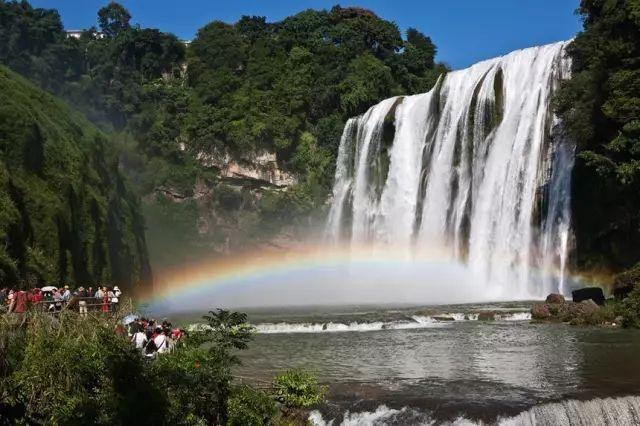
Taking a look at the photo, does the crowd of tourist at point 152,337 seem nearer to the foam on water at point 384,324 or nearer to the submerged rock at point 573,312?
the foam on water at point 384,324

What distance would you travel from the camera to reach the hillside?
2758 centimetres

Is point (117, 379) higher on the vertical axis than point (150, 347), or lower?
lower

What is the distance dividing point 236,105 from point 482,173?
33.2m

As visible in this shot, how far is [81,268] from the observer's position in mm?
34656

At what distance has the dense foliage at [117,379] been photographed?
11.6 m

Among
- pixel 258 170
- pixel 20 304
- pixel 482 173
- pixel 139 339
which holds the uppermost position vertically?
pixel 258 170

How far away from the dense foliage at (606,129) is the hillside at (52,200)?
2183cm

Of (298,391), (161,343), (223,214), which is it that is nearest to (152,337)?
(161,343)

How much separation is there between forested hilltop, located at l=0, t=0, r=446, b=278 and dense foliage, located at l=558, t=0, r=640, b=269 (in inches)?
1234

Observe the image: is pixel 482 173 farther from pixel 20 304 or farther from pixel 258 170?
pixel 20 304

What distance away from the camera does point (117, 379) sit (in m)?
12.1

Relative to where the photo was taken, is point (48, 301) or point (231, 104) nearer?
point (48, 301)

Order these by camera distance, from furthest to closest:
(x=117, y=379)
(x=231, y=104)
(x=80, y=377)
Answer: (x=231, y=104) → (x=80, y=377) → (x=117, y=379)

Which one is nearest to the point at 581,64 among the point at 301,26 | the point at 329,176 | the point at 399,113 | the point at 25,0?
the point at 399,113
